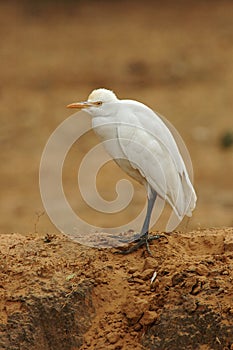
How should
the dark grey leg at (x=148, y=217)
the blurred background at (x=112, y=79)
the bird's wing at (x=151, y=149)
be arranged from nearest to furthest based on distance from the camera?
the bird's wing at (x=151, y=149) < the dark grey leg at (x=148, y=217) < the blurred background at (x=112, y=79)

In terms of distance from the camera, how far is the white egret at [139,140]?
6.51 meters

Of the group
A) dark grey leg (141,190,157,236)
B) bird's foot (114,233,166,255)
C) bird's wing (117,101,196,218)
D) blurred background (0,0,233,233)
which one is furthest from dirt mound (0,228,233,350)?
blurred background (0,0,233,233)

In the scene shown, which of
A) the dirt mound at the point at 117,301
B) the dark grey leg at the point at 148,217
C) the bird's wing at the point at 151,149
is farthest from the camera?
the dark grey leg at the point at 148,217

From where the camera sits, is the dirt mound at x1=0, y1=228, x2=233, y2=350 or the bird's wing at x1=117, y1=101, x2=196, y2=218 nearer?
the dirt mound at x1=0, y1=228, x2=233, y2=350

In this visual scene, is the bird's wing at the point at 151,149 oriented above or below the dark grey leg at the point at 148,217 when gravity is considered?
above

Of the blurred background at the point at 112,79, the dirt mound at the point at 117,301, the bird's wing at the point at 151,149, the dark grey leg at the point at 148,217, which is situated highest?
the blurred background at the point at 112,79

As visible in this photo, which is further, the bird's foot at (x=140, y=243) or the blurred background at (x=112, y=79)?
the blurred background at (x=112, y=79)

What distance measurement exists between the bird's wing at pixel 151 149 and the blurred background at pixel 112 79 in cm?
659

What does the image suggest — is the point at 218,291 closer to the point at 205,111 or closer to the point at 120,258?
the point at 120,258

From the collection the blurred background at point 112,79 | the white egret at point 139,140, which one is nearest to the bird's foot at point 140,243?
the white egret at point 139,140

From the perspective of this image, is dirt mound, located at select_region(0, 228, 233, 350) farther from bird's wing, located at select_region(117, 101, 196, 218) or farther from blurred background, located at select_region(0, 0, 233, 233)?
blurred background, located at select_region(0, 0, 233, 233)

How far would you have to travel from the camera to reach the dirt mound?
5.96 meters

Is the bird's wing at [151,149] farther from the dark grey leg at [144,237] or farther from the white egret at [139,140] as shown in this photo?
the dark grey leg at [144,237]

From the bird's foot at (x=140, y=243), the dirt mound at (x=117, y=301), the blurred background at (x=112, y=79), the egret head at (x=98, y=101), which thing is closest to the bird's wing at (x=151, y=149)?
the egret head at (x=98, y=101)
